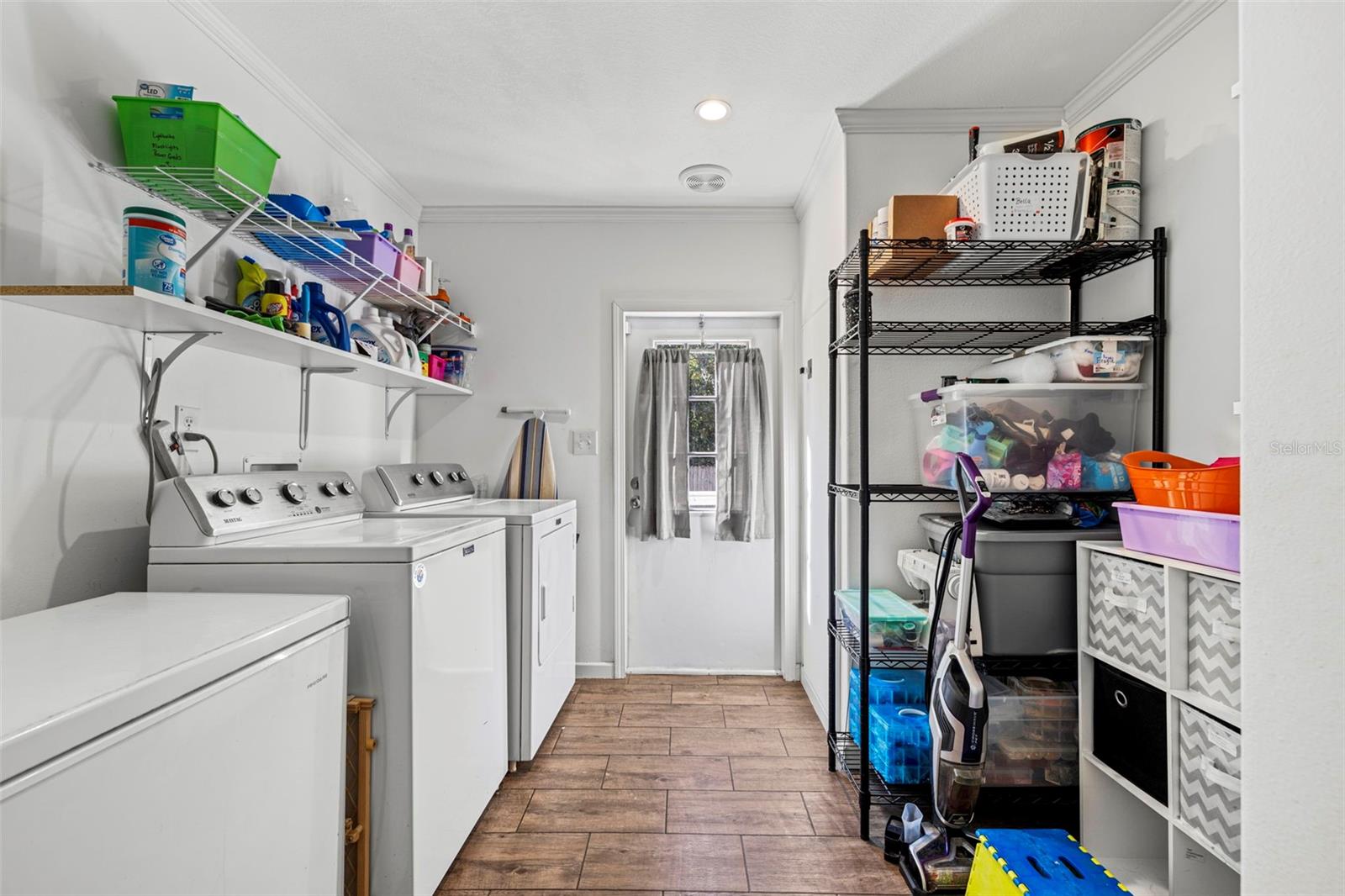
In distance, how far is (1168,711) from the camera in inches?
54.5

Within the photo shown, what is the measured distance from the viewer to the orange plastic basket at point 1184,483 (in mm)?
1305

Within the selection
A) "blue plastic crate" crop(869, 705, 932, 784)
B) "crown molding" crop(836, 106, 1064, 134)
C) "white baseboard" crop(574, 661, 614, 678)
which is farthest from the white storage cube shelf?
"white baseboard" crop(574, 661, 614, 678)

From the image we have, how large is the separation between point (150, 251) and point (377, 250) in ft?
2.95

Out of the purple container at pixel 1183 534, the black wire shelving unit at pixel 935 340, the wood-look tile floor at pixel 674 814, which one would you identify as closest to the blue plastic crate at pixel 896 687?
the black wire shelving unit at pixel 935 340

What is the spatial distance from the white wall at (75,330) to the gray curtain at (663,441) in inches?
75.5

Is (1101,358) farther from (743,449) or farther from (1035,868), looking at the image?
(743,449)

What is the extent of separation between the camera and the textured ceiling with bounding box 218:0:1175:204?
1.80 m

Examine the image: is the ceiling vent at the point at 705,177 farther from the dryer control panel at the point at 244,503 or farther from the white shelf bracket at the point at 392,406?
the dryer control panel at the point at 244,503

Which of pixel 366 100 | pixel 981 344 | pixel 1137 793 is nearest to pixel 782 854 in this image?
pixel 1137 793

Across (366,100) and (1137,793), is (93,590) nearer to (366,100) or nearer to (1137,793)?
(366,100)

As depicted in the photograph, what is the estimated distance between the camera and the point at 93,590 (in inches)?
57.3

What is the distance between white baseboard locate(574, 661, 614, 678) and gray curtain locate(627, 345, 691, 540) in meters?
0.69

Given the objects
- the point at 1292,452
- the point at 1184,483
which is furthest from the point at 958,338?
the point at 1292,452

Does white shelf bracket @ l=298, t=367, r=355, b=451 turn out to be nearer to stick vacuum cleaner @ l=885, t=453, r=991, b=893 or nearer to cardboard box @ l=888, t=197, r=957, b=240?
cardboard box @ l=888, t=197, r=957, b=240
